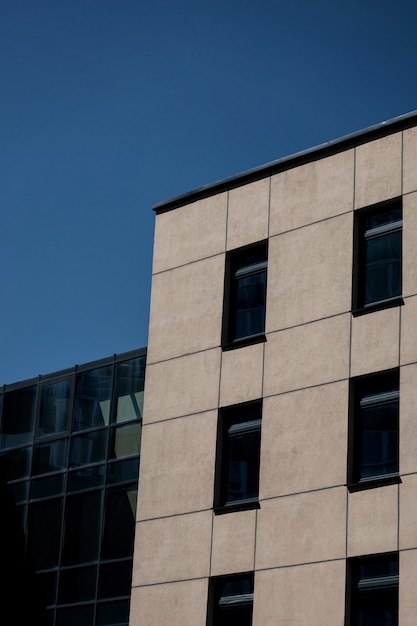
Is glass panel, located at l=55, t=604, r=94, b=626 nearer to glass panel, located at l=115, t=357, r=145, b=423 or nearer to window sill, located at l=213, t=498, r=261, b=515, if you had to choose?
glass panel, located at l=115, t=357, r=145, b=423

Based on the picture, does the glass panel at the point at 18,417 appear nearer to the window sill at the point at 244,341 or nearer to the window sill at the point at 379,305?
the window sill at the point at 244,341

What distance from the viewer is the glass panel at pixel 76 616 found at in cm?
3056

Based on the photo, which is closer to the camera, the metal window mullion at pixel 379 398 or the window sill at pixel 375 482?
the window sill at pixel 375 482

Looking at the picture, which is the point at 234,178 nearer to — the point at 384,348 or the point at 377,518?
the point at 384,348

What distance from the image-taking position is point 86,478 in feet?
106

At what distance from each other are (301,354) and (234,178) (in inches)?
188

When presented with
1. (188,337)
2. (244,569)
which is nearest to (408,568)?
(244,569)

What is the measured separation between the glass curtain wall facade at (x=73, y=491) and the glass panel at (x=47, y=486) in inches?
0.9

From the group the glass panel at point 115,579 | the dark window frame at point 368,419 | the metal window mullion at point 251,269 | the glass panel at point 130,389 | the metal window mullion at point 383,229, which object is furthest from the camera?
the glass panel at point 130,389

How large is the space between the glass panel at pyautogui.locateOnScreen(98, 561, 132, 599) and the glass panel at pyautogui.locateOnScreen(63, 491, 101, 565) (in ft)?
1.99

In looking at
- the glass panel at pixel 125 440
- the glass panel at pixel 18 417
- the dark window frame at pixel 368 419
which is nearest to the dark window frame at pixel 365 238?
the dark window frame at pixel 368 419

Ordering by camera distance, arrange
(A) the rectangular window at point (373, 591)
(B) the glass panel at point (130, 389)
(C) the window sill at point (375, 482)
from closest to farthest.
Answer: (A) the rectangular window at point (373, 591), (C) the window sill at point (375, 482), (B) the glass panel at point (130, 389)

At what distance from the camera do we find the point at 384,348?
2639 centimetres

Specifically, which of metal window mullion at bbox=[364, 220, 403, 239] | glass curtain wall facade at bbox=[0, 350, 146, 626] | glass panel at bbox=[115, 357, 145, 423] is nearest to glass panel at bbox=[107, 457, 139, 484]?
glass curtain wall facade at bbox=[0, 350, 146, 626]
